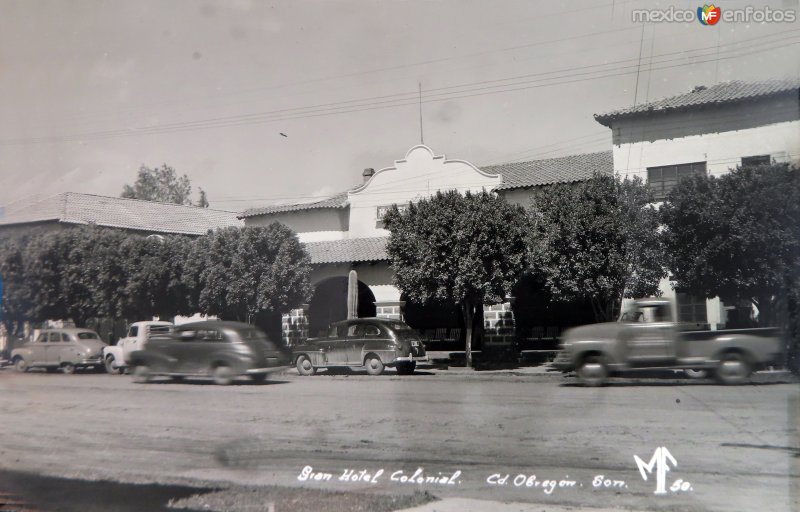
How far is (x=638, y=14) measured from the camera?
20.1ft

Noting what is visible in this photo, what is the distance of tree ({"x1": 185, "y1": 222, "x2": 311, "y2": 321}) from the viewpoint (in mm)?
7617

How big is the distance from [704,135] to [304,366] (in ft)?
21.1

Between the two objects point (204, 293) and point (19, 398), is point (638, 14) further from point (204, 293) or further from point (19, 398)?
point (19, 398)

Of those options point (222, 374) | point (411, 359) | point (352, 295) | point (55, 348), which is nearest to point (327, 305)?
point (352, 295)

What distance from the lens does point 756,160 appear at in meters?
7.70

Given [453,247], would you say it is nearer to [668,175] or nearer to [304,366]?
[304,366]

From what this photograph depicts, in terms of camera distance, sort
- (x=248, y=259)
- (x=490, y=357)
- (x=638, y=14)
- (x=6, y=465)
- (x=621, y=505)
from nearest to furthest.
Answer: (x=621, y=505) → (x=638, y=14) → (x=6, y=465) → (x=248, y=259) → (x=490, y=357)

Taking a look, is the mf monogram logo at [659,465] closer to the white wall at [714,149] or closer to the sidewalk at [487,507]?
the sidewalk at [487,507]

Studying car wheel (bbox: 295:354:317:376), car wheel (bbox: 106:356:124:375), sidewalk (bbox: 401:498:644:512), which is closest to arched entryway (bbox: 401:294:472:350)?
car wheel (bbox: 295:354:317:376)

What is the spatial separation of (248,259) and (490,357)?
15.0 ft

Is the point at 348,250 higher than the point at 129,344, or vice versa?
the point at 348,250

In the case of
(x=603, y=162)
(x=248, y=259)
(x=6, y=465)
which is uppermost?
(x=603, y=162)

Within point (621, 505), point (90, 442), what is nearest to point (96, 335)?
point (90, 442)

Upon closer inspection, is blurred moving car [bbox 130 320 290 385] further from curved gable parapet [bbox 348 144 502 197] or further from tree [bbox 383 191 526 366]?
tree [bbox 383 191 526 366]
